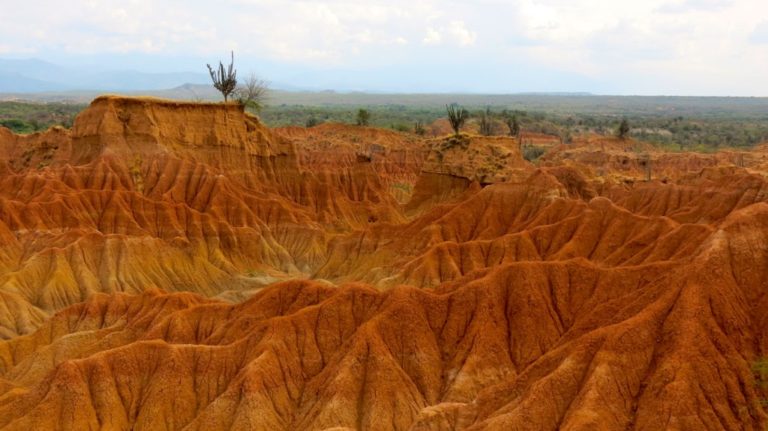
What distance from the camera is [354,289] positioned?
5197 cm

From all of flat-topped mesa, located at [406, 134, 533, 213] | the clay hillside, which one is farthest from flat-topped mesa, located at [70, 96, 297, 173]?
flat-topped mesa, located at [406, 134, 533, 213]

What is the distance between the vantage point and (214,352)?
162ft

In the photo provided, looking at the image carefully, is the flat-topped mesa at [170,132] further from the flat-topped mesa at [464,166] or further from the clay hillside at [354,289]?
the flat-topped mesa at [464,166]

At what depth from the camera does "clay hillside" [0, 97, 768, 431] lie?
37.1m

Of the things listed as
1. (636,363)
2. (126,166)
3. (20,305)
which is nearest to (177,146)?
(126,166)

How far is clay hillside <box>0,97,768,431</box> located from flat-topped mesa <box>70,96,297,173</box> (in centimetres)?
31

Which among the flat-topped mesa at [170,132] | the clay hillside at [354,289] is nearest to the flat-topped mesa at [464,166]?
the clay hillside at [354,289]

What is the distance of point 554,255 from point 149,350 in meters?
34.5

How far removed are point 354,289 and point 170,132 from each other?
200 ft

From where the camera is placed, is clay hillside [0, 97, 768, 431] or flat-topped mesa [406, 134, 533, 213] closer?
clay hillside [0, 97, 768, 431]

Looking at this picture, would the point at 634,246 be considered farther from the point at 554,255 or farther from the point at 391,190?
the point at 391,190

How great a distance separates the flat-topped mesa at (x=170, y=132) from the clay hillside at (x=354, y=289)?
31 cm

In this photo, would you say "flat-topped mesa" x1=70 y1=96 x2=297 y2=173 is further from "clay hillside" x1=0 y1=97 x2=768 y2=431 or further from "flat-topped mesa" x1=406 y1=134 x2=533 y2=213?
"flat-topped mesa" x1=406 y1=134 x2=533 y2=213

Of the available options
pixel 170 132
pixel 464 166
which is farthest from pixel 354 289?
pixel 170 132
